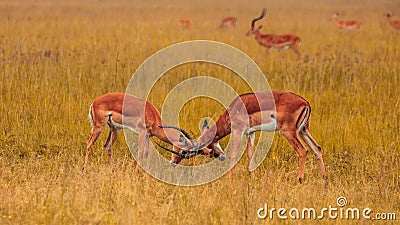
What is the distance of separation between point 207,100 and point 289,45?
7323 mm

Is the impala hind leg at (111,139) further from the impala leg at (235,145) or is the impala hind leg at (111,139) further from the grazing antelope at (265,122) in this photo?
the impala leg at (235,145)

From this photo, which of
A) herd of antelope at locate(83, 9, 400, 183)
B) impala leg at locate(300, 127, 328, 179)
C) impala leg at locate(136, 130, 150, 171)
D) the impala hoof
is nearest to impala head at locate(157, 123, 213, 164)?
herd of antelope at locate(83, 9, 400, 183)

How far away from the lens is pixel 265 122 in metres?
6.55

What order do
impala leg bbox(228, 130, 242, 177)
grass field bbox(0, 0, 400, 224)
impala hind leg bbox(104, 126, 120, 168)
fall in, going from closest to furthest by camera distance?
grass field bbox(0, 0, 400, 224)
impala leg bbox(228, 130, 242, 177)
impala hind leg bbox(104, 126, 120, 168)

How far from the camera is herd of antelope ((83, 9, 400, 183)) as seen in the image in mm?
6438

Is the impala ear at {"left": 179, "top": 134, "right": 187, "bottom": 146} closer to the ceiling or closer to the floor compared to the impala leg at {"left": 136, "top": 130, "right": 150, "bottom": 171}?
closer to the ceiling

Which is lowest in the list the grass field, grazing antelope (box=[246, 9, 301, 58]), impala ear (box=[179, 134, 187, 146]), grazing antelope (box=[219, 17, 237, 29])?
grazing antelope (box=[219, 17, 237, 29])

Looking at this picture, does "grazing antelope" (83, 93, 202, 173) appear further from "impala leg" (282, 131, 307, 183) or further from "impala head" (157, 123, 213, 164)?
"impala leg" (282, 131, 307, 183)

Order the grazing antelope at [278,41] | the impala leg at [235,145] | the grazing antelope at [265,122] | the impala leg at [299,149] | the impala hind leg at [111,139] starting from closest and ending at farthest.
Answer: the impala leg at [299,149]
the grazing antelope at [265,122]
the impala leg at [235,145]
the impala hind leg at [111,139]
the grazing antelope at [278,41]

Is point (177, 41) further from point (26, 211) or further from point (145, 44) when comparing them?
point (26, 211)

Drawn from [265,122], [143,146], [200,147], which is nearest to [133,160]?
[143,146]

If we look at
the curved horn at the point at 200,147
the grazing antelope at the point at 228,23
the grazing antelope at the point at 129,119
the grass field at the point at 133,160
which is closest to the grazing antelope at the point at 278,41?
the grass field at the point at 133,160

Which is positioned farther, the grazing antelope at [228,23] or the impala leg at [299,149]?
the grazing antelope at [228,23]

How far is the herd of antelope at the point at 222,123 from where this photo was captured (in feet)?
21.1
